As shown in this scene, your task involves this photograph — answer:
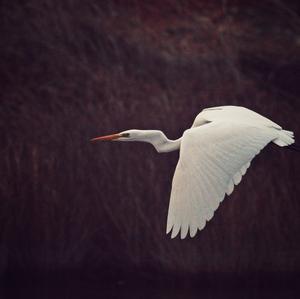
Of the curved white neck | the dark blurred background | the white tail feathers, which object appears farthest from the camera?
the dark blurred background

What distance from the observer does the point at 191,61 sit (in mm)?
4531

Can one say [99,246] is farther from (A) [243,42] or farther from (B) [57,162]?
(A) [243,42]

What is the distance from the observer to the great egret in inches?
99.9

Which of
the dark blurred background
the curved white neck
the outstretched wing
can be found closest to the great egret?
the outstretched wing

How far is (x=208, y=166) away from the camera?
8.65ft

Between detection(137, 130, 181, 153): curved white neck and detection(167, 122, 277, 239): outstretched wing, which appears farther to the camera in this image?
detection(137, 130, 181, 153): curved white neck

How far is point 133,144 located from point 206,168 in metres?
1.83

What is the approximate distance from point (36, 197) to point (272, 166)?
106cm

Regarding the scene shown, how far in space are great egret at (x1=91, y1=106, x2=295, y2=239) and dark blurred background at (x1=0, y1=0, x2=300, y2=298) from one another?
1423mm

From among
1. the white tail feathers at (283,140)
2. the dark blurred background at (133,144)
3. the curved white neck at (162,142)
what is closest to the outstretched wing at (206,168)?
the white tail feathers at (283,140)

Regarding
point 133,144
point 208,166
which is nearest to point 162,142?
point 208,166

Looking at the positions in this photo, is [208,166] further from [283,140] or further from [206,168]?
[283,140]

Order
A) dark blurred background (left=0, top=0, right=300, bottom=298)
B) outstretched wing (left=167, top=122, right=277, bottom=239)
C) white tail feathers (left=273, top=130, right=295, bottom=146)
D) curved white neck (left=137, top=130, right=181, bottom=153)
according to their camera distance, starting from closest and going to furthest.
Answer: outstretched wing (left=167, top=122, right=277, bottom=239)
white tail feathers (left=273, top=130, right=295, bottom=146)
curved white neck (left=137, top=130, right=181, bottom=153)
dark blurred background (left=0, top=0, right=300, bottom=298)

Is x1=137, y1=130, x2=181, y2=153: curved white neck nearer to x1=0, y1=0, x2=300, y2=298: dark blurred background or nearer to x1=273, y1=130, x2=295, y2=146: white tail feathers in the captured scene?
x1=273, y1=130, x2=295, y2=146: white tail feathers
